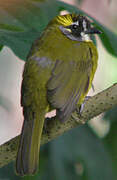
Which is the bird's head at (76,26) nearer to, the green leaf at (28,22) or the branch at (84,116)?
the green leaf at (28,22)

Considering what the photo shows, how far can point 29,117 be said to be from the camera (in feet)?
8.95

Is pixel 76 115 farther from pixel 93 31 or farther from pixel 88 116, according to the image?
pixel 93 31

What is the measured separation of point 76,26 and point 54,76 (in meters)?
0.56

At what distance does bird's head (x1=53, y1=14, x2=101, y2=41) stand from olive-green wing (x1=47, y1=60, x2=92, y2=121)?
0.87 ft

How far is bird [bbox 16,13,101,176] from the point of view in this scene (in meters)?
2.65

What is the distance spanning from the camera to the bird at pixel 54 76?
2650mm

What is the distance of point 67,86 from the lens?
2840 mm

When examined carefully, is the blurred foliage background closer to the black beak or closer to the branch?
the black beak

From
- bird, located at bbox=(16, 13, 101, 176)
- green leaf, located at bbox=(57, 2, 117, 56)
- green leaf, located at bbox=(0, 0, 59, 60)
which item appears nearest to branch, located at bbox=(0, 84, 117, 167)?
bird, located at bbox=(16, 13, 101, 176)

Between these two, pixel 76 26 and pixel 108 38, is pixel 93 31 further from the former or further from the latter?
pixel 108 38

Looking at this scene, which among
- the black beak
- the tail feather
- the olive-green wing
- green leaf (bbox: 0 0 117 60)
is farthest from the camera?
the black beak

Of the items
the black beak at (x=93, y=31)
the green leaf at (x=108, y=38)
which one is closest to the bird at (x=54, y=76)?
the black beak at (x=93, y=31)

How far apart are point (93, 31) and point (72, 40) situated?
0.54ft

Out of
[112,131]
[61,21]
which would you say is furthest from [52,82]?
[112,131]
